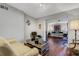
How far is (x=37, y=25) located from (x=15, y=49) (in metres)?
0.59

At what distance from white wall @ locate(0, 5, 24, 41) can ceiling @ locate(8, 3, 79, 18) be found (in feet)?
0.42

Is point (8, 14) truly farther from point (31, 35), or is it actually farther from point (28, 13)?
point (31, 35)

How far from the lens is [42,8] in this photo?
5.88ft

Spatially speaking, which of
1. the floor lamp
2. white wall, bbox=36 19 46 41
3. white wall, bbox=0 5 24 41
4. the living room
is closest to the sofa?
the living room

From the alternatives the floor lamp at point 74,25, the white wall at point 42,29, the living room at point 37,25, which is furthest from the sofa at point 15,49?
the floor lamp at point 74,25

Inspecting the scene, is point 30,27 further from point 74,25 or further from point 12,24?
point 74,25

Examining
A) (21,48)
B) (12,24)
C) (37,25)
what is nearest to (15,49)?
(21,48)

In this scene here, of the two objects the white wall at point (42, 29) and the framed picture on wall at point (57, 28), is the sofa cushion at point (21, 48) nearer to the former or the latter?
the white wall at point (42, 29)

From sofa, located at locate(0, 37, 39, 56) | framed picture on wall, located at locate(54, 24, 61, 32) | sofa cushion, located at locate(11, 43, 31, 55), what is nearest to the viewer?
sofa, located at locate(0, 37, 39, 56)

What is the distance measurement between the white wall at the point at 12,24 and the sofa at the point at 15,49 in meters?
0.12

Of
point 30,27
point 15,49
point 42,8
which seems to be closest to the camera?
point 15,49

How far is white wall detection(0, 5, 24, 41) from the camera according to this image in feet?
5.75

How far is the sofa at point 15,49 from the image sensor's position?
4.76ft

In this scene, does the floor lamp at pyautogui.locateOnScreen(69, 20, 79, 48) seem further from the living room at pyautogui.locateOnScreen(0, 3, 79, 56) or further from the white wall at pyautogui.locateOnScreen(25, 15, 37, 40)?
the white wall at pyautogui.locateOnScreen(25, 15, 37, 40)
